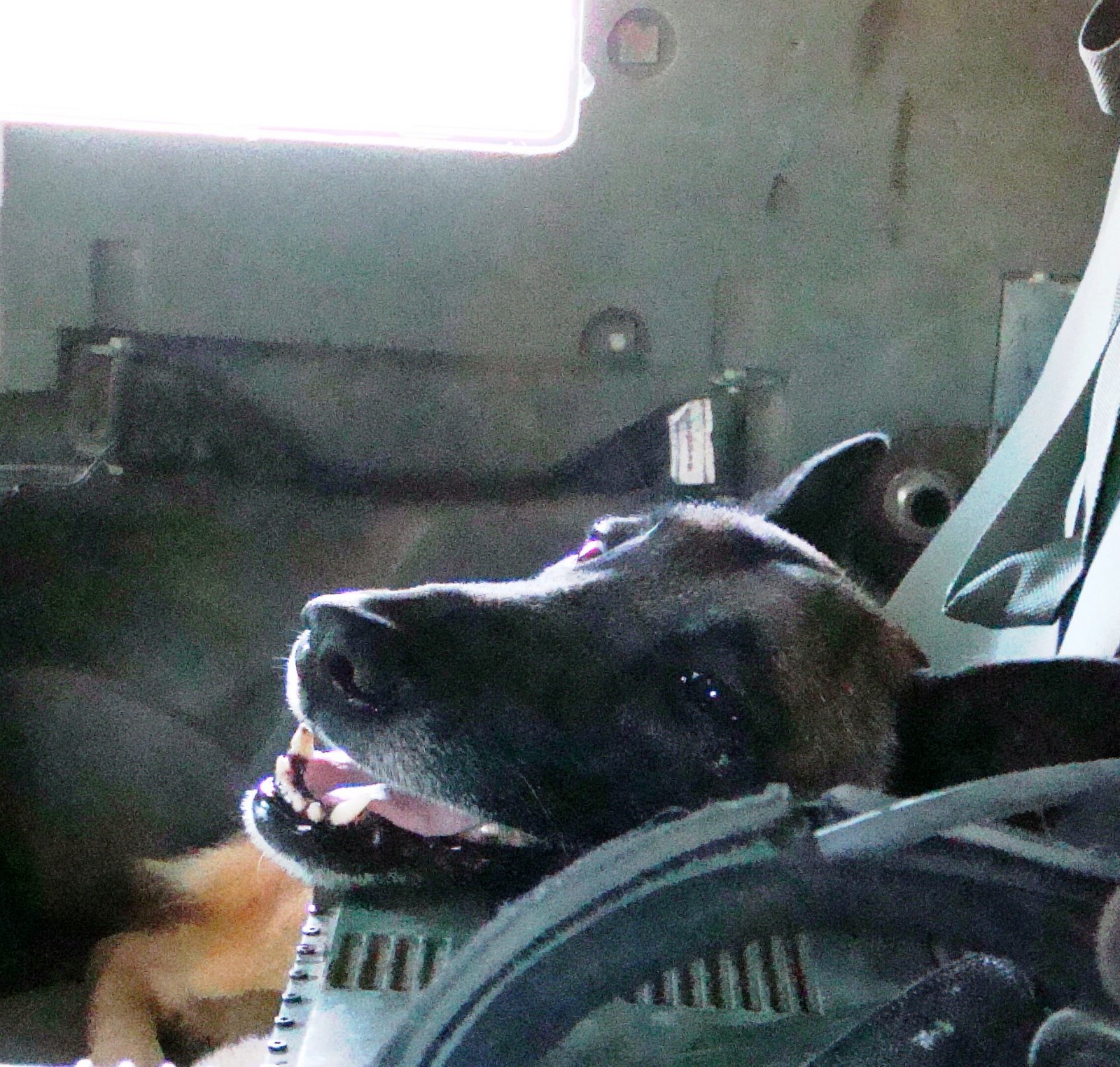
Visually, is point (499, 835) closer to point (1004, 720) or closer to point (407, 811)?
point (407, 811)

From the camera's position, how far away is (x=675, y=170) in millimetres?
1681

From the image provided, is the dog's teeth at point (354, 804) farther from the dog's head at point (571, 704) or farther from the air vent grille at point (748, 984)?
the air vent grille at point (748, 984)

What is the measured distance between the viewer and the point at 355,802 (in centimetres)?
133

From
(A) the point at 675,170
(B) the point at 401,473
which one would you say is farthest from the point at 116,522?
(A) the point at 675,170

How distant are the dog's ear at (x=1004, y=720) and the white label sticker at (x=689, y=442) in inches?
23.6

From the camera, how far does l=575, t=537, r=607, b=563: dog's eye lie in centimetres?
148

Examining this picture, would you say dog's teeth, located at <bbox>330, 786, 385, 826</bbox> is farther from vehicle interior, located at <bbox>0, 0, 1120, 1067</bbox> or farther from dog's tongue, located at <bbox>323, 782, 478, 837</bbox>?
vehicle interior, located at <bbox>0, 0, 1120, 1067</bbox>

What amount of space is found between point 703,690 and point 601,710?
0.11 metres

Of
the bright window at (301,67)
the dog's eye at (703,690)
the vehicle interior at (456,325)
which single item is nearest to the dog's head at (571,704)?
the dog's eye at (703,690)

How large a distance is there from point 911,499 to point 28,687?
140 centimetres

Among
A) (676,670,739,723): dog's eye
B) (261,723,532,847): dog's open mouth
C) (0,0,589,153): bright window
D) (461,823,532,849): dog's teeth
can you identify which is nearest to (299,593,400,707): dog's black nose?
(261,723,532,847): dog's open mouth

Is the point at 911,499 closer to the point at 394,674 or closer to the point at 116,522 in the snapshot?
the point at 394,674

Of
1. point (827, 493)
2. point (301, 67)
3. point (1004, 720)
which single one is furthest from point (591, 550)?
point (301, 67)

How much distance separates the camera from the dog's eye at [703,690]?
120 centimetres
